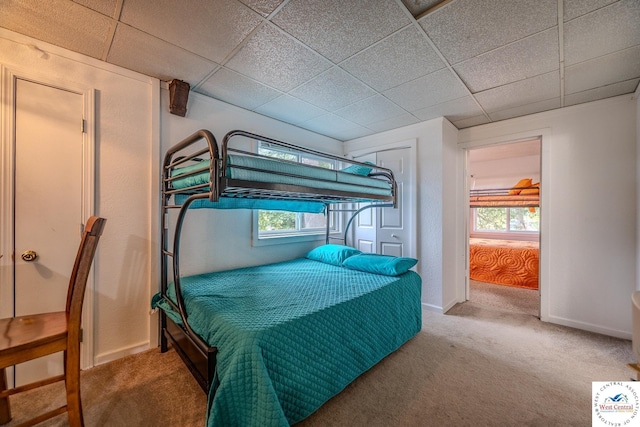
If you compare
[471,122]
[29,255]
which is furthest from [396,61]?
[29,255]

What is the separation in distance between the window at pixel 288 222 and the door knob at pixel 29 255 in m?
1.73

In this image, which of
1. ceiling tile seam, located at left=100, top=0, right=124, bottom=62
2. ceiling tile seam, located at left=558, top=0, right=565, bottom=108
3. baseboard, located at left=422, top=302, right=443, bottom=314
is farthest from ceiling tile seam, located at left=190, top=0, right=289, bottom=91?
A: baseboard, located at left=422, top=302, right=443, bottom=314

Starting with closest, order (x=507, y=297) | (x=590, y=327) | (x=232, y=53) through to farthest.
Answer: (x=232, y=53) → (x=590, y=327) → (x=507, y=297)

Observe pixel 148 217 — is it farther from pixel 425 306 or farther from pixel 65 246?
pixel 425 306

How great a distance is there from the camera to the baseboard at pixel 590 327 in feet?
7.89

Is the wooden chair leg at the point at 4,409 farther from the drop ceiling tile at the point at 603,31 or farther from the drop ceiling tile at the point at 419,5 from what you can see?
the drop ceiling tile at the point at 603,31

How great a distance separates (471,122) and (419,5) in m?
2.21

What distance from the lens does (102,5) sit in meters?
1.42

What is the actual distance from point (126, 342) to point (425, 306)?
3.09 m

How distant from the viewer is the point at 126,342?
2066 millimetres

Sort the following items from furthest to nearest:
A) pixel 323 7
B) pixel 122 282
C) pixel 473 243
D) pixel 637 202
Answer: pixel 473 243 < pixel 637 202 < pixel 122 282 < pixel 323 7

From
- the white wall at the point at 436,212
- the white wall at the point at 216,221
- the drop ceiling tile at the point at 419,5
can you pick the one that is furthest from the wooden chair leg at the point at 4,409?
the white wall at the point at 436,212

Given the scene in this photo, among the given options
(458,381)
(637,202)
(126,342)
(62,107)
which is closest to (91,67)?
(62,107)

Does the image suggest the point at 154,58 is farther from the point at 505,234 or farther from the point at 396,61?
the point at 505,234
